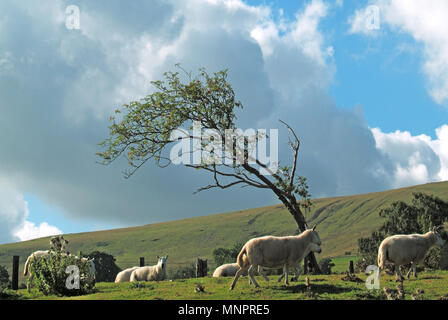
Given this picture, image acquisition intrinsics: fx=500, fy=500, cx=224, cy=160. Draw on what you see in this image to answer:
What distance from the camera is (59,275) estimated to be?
2303cm

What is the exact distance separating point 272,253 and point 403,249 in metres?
8.39

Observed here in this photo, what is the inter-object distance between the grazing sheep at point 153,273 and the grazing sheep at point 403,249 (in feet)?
44.8

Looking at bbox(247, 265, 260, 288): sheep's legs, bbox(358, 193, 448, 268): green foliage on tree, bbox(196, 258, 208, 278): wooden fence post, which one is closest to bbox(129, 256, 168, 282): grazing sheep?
bbox(196, 258, 208, 278): wooden fence post

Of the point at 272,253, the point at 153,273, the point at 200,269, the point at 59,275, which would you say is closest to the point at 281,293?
the point at 272,253

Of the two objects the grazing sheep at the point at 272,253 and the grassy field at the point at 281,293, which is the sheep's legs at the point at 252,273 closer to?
the grazing sheep at the point at 272,253

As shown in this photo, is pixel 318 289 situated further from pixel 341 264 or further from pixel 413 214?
pixel 341 264

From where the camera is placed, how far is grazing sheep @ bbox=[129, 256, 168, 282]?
3170cm

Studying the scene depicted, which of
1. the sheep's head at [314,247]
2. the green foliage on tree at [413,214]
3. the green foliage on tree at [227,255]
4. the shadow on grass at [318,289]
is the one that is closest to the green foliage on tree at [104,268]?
the green foliage on tree at [227,255]

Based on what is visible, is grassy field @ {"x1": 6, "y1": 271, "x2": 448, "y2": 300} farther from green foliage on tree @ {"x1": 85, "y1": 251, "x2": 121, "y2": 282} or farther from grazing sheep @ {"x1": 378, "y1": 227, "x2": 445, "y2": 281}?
green foliage on tree @ {"x1": 85, "y1": 251, "x2": 121, "y2": 282}

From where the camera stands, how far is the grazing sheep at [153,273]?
3170cm

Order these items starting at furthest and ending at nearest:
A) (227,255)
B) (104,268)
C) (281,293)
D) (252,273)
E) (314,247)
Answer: (227,255) → (104,268) → (314,247) → (252,273) → (281,293)

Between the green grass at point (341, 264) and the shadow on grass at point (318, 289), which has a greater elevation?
the shadow on grass at point (318, 289)
